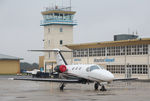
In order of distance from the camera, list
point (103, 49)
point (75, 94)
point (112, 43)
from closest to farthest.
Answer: point (75, 94) → point (112, 43) → point (103, 49)

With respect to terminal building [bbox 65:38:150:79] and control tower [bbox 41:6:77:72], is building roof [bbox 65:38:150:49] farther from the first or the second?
control tower [bbox 41:6:77:72]

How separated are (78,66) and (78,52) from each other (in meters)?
34.5

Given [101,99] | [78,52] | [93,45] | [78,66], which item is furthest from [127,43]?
[101,99]

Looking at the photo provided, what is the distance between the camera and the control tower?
81750 millimetres

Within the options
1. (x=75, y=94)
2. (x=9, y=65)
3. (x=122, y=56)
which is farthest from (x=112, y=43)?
(x=9, y=65)

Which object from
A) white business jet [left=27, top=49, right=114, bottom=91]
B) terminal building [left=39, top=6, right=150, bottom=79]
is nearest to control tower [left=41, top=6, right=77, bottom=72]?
terminal building [left=39, top=6, right=150, bottom=79]

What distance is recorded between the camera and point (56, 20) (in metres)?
81.9

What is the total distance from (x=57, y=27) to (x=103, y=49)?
858 inches

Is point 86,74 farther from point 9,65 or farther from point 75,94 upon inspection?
point 9,65

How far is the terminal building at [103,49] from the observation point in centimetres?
5584

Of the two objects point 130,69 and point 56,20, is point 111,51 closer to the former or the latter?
point 130,69

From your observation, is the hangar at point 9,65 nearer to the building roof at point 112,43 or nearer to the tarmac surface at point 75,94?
the building roof at point 112,43

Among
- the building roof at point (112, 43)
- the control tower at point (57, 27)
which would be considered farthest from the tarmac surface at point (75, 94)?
the control tower at point (57, 27)

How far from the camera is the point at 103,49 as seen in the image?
62.9 metres
